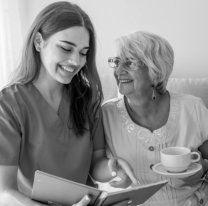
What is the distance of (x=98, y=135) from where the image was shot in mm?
1536

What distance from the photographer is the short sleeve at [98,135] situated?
1529 mm

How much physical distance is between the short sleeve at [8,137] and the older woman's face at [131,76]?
420 mm

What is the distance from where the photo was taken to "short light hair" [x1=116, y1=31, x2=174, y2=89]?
4.94ft

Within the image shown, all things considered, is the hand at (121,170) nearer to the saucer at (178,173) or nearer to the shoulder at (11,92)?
the saucer at (178,173)

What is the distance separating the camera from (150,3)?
2.35 meters

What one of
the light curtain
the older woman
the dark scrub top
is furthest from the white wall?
the dark scrub top

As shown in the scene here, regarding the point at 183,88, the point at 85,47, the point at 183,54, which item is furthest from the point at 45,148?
the point at 183,54

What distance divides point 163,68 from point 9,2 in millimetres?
1277

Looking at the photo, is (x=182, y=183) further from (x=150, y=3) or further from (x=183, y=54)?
(x=150, y=3)

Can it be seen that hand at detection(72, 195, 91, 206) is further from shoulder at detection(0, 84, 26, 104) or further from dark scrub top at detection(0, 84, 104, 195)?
shoulder at detection(0, 84, 26, 104)

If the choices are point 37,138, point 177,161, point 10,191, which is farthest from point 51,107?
point 177,161

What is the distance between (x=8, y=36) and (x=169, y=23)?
0.95 metres

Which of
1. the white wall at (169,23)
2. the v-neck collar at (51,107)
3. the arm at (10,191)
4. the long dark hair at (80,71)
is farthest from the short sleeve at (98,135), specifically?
the white wall at (169,23)

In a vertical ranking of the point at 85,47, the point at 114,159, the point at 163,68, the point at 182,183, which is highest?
the point at 85,47
